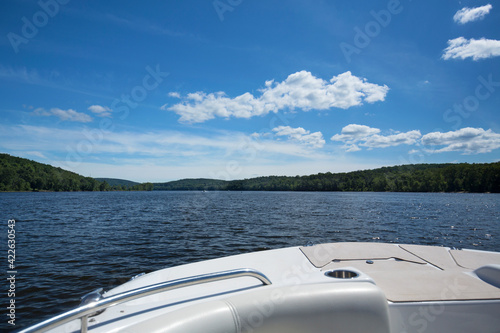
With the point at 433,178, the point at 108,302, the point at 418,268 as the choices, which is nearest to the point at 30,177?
the point at 108,302

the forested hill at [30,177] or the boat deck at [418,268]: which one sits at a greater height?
the forested hill at [30,177]

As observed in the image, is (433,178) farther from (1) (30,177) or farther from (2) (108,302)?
(1) (30,177)

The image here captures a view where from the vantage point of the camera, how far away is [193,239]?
14367 millimetres

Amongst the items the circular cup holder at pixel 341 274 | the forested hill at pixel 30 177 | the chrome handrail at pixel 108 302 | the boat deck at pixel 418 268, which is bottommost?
the boat deck at pixel 418 268

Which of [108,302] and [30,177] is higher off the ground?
[30,177]

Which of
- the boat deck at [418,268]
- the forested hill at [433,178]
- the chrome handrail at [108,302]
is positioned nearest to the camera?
the chrome handrail at [108,302]

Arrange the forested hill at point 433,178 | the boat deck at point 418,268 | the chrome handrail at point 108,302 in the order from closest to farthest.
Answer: the chrome handrail at point 108,302 → the boat deck at point 418,268 → the forested hill at point 433,178

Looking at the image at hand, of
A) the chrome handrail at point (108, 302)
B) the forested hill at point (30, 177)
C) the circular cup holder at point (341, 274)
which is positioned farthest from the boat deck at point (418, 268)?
the forested hill at point (30, 177)

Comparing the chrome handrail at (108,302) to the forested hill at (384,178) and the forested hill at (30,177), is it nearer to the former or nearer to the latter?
the forested hill at (384,178)

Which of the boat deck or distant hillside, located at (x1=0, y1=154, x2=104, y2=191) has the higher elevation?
distant hillside, located at (x1=0, y1=154, x2=104, y2=191)

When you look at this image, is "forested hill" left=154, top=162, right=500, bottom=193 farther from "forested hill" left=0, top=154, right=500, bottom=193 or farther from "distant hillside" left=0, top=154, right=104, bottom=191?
"distant hillside" left=0, top=154, right=104, bottom=191

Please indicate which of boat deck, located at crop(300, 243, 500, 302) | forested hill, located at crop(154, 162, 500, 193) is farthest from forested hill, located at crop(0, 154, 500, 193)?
boat deck, located at crop(300, 243, 500, 302)

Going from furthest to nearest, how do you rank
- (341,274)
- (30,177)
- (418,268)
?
(30,177) < (418,268) < (341,274)

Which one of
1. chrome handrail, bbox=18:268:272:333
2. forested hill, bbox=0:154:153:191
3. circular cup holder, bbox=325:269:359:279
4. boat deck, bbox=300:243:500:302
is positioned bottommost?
boat deck, bbox=300:243:500:302
